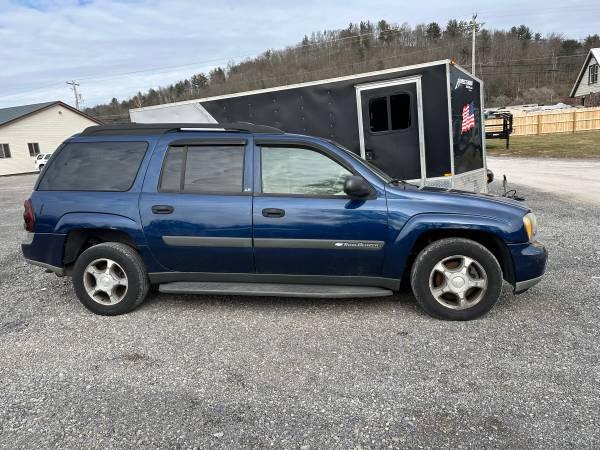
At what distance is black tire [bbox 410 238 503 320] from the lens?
149 inches

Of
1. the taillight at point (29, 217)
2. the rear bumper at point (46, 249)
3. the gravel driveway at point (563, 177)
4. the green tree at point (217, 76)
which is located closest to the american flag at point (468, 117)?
the gravel driveway at point (563, 177)

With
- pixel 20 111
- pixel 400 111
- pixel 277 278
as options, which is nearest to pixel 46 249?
pixel 277 278

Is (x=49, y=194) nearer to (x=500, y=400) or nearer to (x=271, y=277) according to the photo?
(x=271, y=277)

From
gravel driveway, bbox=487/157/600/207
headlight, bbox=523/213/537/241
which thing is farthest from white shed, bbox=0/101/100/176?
headlight, bbox=523/213/537/241

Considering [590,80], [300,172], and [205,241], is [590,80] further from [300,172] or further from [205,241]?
[205,241]

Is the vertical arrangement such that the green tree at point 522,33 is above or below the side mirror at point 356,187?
above

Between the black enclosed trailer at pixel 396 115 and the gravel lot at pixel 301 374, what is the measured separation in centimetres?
339

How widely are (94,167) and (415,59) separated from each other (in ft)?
221

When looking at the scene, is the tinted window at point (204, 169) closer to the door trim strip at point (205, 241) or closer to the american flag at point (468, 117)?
the door trim strip at point (205, 241)

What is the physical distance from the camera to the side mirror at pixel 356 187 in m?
3.76

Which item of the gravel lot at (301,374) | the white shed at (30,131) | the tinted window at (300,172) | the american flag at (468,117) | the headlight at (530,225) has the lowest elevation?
the gravel lot at (301,374)

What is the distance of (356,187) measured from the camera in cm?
377

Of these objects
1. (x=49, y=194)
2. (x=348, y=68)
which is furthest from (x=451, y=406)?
(x=348, y=68)

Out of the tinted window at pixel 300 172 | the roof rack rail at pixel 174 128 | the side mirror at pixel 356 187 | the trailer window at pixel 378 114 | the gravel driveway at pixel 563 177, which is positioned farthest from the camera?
the gravel driveway at pixel 563 177
